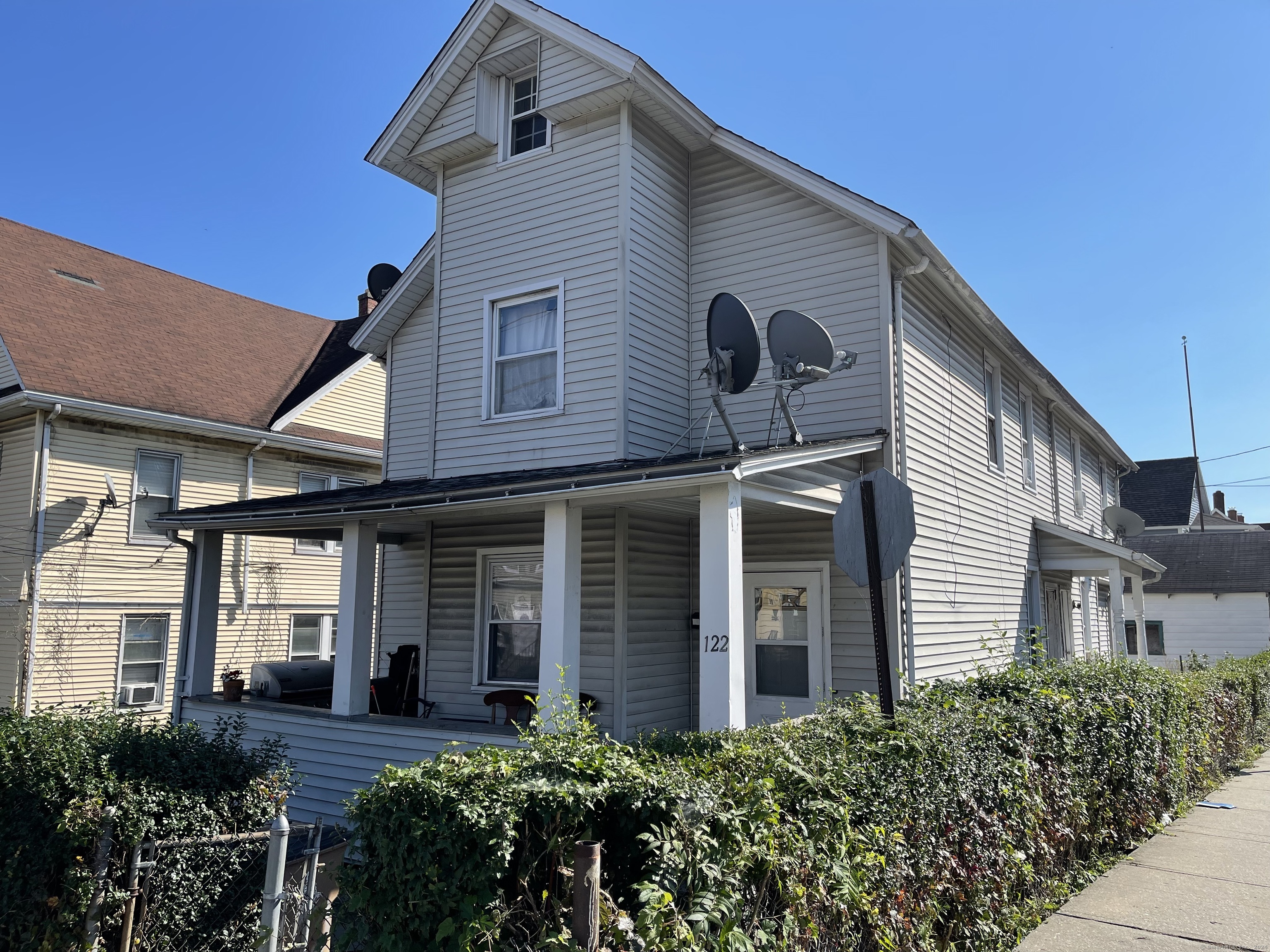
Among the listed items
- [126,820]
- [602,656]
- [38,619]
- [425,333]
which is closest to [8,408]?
[38,619]

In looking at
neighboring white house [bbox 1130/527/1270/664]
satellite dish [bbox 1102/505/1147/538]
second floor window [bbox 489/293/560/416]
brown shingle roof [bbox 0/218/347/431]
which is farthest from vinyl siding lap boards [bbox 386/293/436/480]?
neighboring white house [bbox 1130/527/1270/664]

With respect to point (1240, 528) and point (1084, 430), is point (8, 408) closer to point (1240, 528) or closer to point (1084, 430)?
point (1084, 430)

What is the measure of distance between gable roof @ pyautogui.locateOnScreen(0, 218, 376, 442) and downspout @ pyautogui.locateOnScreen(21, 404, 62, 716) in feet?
2.50

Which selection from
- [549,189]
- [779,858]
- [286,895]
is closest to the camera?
[779,858]

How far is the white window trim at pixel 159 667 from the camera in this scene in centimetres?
1633

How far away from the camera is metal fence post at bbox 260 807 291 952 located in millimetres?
4418

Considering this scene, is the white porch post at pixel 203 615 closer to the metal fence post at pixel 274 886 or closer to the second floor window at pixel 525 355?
the second floor window at pixel 525 355

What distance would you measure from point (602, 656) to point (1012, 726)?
4868 millimetres

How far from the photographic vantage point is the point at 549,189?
11.4 metres

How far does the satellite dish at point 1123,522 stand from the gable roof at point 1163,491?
22.8 metres

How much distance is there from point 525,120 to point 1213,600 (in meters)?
29.9

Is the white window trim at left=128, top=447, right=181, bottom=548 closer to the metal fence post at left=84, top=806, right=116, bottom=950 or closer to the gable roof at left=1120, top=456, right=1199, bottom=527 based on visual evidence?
the metal fence post at left=84, top=806, right=116, bottom=950

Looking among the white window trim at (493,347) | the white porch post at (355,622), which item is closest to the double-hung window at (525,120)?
the white window trim at (493,347)

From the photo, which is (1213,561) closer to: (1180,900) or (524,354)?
(524,354)
